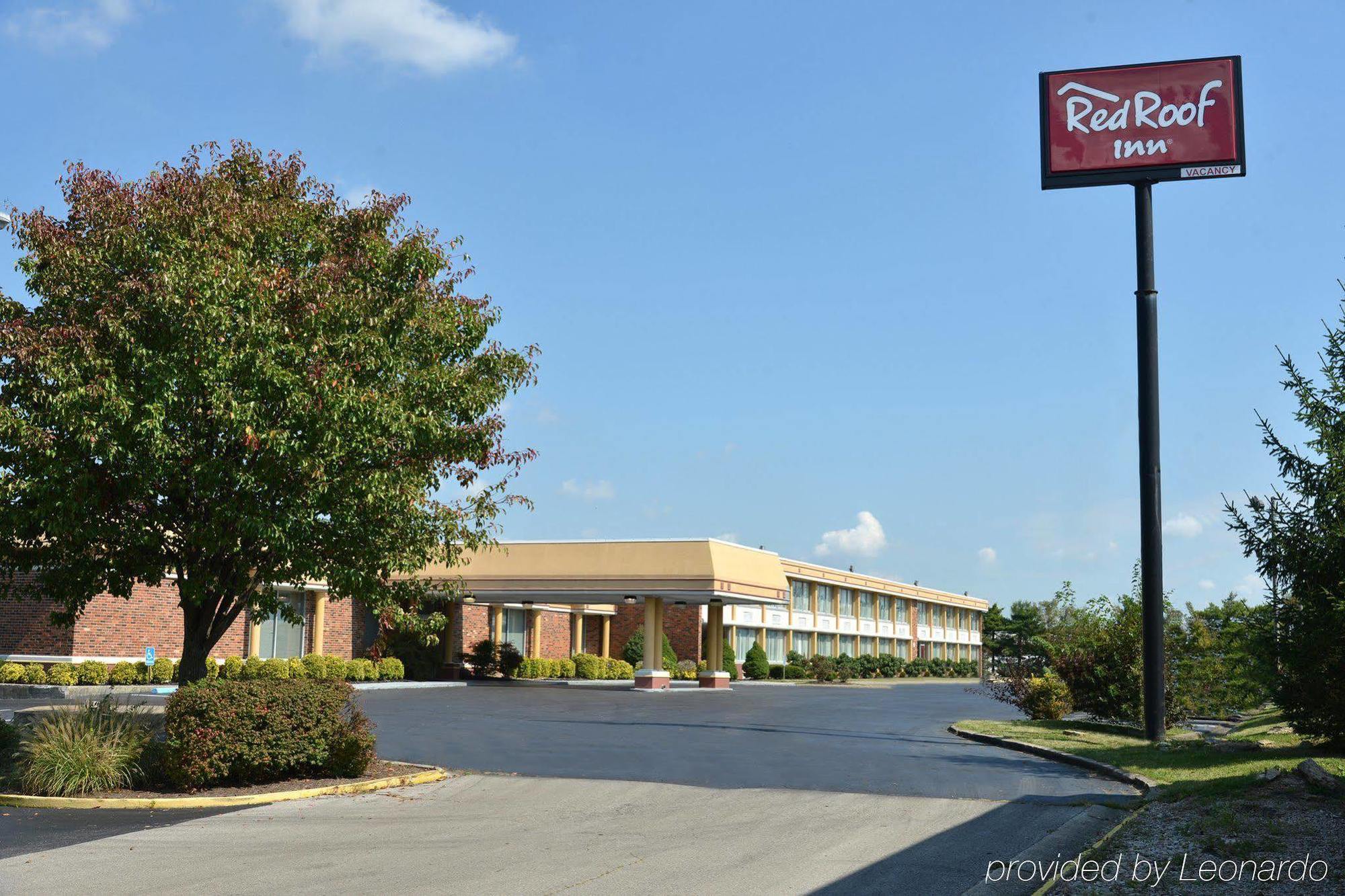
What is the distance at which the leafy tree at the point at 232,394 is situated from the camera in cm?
1291

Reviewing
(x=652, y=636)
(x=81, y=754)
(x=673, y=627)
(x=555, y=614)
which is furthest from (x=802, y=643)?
(x=81, y=754)

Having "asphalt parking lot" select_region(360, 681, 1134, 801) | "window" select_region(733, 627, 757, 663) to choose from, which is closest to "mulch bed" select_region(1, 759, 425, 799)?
"asphalt parking lot" select_region(360, 681, 1134, 801)

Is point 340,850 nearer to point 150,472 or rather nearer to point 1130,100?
point 150,472

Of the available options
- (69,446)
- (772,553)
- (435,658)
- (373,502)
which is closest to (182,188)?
(69,446)

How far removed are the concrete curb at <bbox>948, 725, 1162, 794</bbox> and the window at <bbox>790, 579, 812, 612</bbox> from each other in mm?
42183

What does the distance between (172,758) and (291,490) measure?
121 inches

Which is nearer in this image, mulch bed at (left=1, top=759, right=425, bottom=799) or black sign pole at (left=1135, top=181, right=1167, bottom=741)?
mulch bed at (left=1, top=759, right=425, bottom=799)

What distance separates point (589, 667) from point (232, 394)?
119 feet

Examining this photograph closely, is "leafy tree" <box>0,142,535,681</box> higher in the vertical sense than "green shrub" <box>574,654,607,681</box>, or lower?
higher

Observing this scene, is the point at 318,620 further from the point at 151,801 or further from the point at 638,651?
the point at 151,801

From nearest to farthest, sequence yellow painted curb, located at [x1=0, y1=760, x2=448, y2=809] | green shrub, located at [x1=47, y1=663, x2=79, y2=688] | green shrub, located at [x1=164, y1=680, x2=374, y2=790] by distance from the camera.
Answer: yellow painted curb, located at [x1=0, y1=760, x2=448, y2=809] < green shrub, located at [x1=164, y1=680, x2=374, y2=790] < green shrub, located at [x1=47, y1=663, x2=79, y2=688]

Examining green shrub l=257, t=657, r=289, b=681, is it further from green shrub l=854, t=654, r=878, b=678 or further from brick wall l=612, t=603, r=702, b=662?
green shrub l=854, t=654, r=878, b=678

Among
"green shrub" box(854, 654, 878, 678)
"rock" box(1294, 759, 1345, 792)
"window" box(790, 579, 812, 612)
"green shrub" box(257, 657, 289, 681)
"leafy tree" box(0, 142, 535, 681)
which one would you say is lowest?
"green shrub" box(854, 654, 878, 678)

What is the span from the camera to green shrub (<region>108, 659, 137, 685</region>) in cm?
3017
